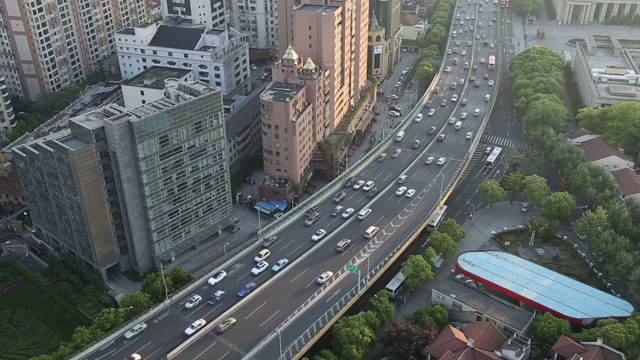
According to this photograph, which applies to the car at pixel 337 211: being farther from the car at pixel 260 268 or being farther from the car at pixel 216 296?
the car at pixel 216 296

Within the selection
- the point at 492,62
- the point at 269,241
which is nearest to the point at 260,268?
the point at 269,241

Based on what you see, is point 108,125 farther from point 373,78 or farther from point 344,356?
point 373,78

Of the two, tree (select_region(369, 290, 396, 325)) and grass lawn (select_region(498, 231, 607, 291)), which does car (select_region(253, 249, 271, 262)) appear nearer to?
tree (select_region(369, 290, 396, 325))

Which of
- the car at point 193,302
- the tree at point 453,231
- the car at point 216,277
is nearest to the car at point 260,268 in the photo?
the car at point 216,277

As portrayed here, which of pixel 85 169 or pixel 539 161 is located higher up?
pixel 85 169

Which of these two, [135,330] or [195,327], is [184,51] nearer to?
[135,330]

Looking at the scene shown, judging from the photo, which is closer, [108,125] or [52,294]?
[108,125]

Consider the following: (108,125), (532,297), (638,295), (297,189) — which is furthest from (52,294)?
(638,295)

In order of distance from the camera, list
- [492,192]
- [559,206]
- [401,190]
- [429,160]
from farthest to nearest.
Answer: [429,160], [492,192], [401,190], [559,206]
